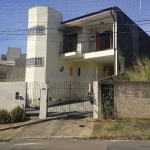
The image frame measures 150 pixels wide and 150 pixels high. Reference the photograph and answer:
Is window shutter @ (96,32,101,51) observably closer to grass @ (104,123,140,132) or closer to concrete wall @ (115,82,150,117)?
concrete wall @ (115,82,150,117)

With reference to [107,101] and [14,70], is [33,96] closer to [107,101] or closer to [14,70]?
[107,101]

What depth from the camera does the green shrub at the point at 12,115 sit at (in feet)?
41.0

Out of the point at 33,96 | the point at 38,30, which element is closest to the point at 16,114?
the point at 33,96

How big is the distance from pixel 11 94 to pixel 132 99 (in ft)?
23.6

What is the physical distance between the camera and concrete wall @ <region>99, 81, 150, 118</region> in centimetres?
1138

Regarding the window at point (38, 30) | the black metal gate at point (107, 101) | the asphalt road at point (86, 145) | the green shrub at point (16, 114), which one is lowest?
the asphalt road at point (86, 145)

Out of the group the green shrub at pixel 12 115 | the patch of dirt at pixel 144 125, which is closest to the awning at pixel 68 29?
the green shrub at pixel 12 115

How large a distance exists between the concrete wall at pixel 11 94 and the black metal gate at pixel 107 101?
476cm

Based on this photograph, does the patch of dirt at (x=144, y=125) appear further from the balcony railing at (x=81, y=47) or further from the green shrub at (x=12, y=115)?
the balcony railing at (x=81, y=47)

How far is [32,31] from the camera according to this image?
62.1 ft

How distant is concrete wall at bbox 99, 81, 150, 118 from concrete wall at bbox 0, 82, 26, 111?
5.54 m

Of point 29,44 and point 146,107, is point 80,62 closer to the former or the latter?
point 29,44

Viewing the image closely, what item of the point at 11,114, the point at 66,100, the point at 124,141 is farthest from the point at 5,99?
the point at 124,141

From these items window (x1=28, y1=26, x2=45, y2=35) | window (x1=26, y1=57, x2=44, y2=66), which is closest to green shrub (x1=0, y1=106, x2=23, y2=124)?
window (x1=26, y1=57, x2=44, y2=66)
